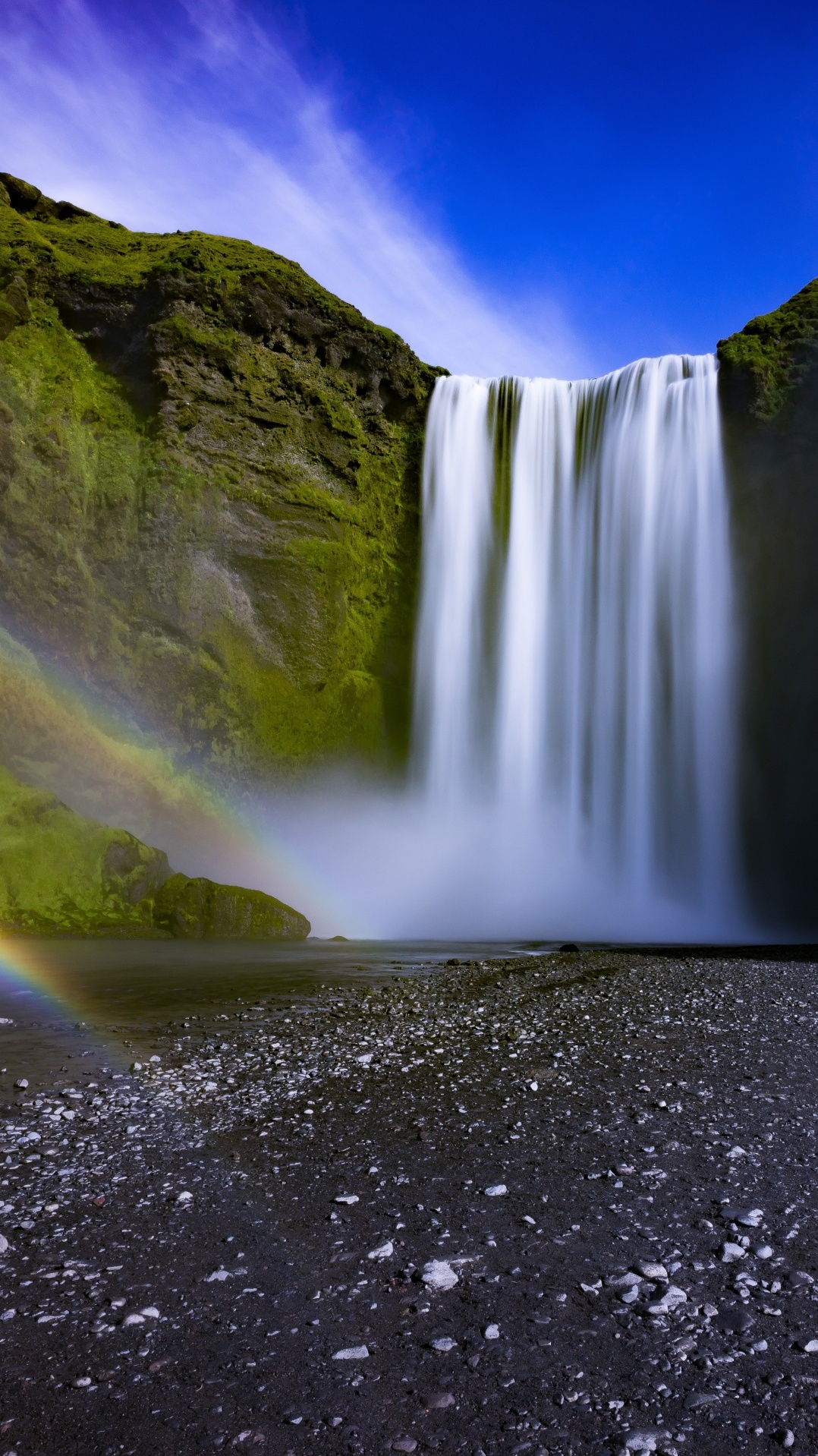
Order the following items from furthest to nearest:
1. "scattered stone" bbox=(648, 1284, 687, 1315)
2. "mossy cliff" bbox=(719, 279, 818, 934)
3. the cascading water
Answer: the cascading water < "mossy cliff" bbox=(719, 279, 818, 934) < "scattered stone" bbox=(648, 1284, 687, 1315)

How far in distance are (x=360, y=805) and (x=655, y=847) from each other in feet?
36.5

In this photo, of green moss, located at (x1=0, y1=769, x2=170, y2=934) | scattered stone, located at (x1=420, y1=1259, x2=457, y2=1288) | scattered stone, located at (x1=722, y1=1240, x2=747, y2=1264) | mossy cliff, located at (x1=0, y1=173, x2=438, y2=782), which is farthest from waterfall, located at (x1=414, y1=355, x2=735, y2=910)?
scattered stone, located at (x1=420, y1=1259, x2=457, y2=1288)

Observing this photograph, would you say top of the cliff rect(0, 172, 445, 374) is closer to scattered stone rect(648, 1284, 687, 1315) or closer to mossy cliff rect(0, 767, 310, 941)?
mossy cliff rect(0, 767, 310, 941)

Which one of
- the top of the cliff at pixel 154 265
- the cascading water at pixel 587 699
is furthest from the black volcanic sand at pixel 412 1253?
the top of the cliff at pixel 154 265

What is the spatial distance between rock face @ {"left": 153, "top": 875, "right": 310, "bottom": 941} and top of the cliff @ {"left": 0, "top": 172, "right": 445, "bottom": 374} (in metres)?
21.0

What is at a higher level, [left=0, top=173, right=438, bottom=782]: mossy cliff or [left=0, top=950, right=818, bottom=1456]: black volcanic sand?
[left=0, top=173, right=438, bottom=782]: mossy cliff

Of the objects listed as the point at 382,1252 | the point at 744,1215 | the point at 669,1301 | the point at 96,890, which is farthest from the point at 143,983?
the point at 669,1301

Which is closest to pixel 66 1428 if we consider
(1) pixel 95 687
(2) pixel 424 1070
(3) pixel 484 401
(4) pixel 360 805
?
(2) pixel 424 1070

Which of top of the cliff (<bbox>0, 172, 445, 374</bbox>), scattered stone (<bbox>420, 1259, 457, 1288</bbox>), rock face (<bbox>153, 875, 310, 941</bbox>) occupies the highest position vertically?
top of the cliff (<bbox>0, 172, 445, 374</bbox>)

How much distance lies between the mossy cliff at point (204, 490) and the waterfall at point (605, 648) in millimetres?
3526

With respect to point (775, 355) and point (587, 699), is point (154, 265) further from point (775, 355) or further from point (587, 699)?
point (775, 355)

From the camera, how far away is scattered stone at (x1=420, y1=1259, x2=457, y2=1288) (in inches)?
140

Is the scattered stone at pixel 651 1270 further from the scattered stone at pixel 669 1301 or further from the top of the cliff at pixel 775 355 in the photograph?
the top of the cliff at pixel 775 355

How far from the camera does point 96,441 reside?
1085 inches
